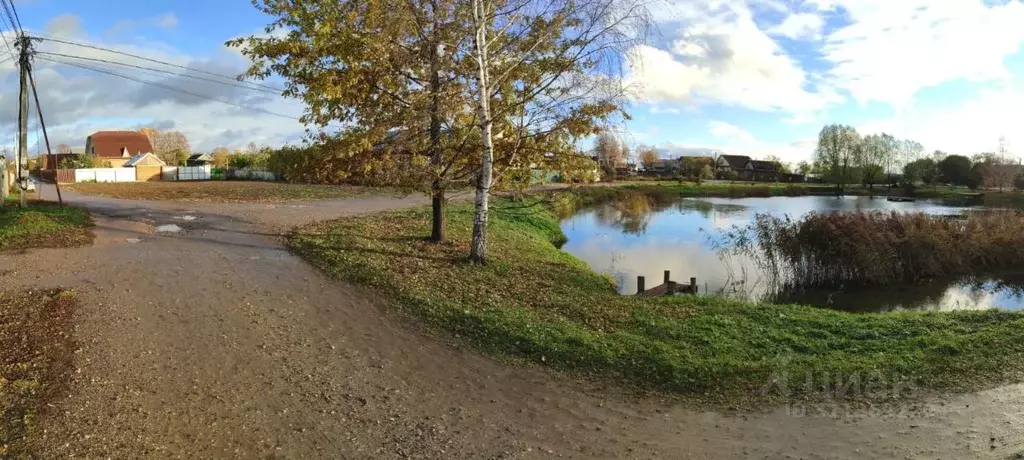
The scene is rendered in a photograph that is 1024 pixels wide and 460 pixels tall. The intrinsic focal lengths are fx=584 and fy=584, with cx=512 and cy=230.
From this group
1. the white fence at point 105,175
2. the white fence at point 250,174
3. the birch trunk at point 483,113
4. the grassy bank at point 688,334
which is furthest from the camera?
the white fence at point 250,174

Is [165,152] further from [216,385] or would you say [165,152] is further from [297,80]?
[216,385]

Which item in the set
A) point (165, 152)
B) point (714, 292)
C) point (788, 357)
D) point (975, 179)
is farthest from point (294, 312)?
point (165, 152)

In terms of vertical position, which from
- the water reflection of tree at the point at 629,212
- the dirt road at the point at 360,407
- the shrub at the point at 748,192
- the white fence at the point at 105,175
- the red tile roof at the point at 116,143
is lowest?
the dirt road at the point at 360,407

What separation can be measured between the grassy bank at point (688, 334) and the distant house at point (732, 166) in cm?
9560

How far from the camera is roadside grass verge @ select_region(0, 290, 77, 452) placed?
5.28 m

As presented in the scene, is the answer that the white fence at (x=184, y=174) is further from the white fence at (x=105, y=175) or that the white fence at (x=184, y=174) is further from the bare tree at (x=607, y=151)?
the bare tree at (x=607, y=151)

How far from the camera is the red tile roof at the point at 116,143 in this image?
89625 millimetres

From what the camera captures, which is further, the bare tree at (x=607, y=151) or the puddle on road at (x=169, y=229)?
the puddle on road at (x=169, y=229)

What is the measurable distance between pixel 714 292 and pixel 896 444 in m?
11.2

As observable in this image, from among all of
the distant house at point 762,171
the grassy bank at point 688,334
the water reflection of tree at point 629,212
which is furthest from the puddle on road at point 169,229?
the distant house at point 762,171

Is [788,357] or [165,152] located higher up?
[165,152]

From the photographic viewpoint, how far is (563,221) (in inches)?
1373

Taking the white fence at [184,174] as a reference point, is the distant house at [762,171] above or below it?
above

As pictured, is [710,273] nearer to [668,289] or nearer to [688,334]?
[668,289]
